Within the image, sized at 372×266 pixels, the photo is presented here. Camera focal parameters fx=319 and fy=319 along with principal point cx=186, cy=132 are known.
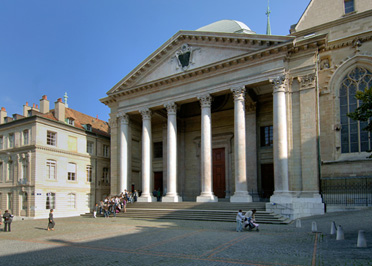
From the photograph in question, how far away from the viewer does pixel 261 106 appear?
98.9 feet

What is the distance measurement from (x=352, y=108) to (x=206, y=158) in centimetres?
1248

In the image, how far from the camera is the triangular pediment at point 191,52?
25.0m

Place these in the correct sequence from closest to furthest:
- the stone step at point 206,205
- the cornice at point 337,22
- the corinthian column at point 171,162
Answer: the stone step at point 206,205 < the cornice at point 337,22 < the corinthian column at point 171,162

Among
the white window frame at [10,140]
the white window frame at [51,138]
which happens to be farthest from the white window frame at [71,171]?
the white window frame at [10,140]

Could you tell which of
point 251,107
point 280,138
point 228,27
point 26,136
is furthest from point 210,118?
point 26,136

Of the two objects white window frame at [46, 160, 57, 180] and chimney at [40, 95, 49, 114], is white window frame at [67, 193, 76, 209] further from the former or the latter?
chimney at [40, 95, 49, 114]

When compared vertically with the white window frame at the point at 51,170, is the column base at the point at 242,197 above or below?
below

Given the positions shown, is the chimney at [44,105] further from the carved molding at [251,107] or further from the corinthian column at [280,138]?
the corinthian column at [280,138]

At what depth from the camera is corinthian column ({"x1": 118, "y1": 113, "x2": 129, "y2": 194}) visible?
30.9 m

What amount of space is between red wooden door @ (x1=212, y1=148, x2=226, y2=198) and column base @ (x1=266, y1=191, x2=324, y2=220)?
9771mm

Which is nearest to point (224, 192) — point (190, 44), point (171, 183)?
point (171, 183)

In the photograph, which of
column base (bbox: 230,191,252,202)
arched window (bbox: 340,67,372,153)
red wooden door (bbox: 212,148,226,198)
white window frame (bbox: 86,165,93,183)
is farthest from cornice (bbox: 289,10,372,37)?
white window frame (bbox: 86,165,93,183)

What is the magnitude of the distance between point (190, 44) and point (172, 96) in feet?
16.1

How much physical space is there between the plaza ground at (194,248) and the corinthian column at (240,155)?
767cm
